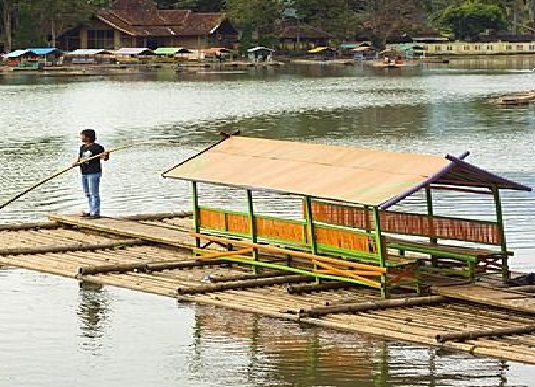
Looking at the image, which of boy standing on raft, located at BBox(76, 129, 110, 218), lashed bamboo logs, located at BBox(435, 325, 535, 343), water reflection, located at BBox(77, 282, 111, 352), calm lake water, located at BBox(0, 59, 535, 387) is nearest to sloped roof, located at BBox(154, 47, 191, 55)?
calm lake water, located at BBox(0, 59, 535, 387)

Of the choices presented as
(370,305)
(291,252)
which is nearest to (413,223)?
(291,252)

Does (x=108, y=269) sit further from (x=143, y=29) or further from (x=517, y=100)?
(x=143, y=29)

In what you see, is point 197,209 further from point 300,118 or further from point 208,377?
point 300,118

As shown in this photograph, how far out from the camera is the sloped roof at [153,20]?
179500mm

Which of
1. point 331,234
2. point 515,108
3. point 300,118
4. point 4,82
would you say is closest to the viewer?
point 331,234

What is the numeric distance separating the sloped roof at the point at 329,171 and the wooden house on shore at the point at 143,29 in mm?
152449

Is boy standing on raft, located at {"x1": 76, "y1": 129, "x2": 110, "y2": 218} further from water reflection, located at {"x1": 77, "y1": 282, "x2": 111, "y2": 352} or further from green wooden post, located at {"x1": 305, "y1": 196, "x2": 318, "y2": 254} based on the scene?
green wooden post, located at {"x1": 305, "y1": 196, "x2": 318, "y2": 254}

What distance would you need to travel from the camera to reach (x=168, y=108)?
289 ft

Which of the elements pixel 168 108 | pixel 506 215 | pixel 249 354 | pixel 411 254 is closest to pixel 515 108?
pixel 168 108

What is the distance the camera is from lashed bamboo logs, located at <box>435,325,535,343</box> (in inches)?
807

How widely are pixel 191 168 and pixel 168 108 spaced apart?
62158 millimetres

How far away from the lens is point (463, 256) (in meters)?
23.5

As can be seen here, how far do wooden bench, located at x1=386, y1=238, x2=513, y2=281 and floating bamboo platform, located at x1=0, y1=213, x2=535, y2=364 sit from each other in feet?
1.03

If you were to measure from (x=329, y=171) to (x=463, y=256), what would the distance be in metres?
2.33
